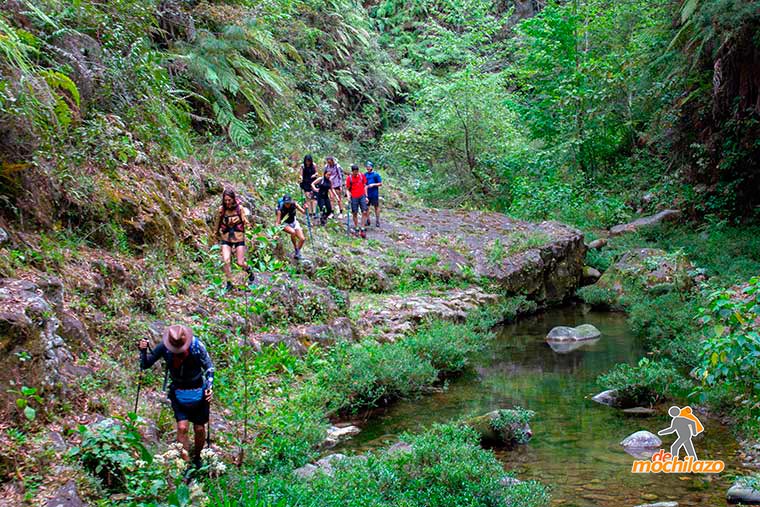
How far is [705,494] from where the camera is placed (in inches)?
238

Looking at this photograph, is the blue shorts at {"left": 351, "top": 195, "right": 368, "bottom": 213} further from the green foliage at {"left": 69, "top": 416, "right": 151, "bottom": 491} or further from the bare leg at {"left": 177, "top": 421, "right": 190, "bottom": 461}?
the green foliage at {"left": 69, "top": 416, "right": 151, "bottom": 491}

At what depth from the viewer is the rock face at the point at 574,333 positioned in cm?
1322

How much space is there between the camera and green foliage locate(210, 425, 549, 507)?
5141 millimetres

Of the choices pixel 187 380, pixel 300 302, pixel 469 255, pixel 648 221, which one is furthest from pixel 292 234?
pixel 648 221

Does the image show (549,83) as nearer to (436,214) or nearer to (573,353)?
(436,214)

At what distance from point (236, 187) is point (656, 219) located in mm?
13195

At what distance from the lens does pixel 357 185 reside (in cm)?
1497

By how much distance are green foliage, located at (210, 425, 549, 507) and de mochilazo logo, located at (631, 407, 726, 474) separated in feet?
4.96

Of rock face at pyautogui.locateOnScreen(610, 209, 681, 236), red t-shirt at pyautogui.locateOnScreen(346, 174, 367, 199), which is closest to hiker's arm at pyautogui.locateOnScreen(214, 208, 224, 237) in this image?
red t-shirt at pyautogui.locateOnScreen(346, 174, 367, 199)

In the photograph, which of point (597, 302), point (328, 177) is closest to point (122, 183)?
point (328, 177)

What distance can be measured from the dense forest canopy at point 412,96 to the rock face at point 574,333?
6.67 meters

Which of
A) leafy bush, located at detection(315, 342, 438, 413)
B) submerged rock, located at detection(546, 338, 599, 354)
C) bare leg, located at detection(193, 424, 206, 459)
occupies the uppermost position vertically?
bare leg, located at detection(193, 424, 206, 459)

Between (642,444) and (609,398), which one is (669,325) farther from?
(642,444)

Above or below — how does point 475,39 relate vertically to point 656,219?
above
